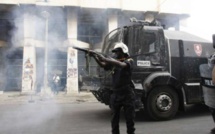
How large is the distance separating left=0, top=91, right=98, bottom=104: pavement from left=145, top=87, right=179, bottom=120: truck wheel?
19.8 ft

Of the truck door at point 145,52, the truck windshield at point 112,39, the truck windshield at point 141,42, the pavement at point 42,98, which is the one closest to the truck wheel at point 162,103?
the truck door at point 145,52

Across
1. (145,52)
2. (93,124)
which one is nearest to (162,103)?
(145,52)

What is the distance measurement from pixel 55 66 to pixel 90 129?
11110 mm

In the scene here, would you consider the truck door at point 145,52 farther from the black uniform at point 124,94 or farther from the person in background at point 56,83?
the person in background at point 56,83

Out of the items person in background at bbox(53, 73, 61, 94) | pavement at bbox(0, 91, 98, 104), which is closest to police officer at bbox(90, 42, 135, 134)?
pavement at bbox(0, 91, 98, 104)

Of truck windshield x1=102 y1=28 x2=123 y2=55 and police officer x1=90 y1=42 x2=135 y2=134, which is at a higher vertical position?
truck windshield x1=102 y1=28 x2=123 y2=55

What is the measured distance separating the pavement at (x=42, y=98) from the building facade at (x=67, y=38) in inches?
19.0

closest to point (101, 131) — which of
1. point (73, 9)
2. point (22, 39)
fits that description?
point (22, 39)

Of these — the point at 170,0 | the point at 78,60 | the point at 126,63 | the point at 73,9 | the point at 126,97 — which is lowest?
the point at 126,97

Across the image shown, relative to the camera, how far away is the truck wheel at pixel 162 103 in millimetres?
6355

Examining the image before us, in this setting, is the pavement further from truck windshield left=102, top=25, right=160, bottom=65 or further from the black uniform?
the black uniform

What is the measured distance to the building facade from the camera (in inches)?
469

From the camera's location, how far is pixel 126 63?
14.0 feet

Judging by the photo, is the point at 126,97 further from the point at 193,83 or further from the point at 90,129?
the point at 193,83
